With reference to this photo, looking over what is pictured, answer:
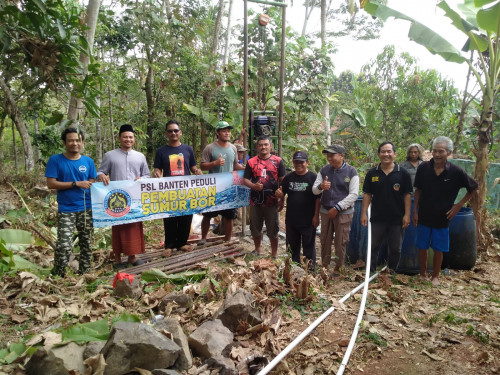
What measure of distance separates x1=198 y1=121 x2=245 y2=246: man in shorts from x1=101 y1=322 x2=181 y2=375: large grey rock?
301 centimetres

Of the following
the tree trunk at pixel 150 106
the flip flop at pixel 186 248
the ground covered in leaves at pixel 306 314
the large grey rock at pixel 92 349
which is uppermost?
the tree trunk at pixel 150 106

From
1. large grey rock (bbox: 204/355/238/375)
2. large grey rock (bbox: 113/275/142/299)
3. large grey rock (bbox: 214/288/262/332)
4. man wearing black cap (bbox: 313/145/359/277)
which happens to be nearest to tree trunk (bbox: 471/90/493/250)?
man wearing black cap (bbox: 313/145/359/277)

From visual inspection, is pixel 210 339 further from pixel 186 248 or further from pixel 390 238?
pixel 390 238

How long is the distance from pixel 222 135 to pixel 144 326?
320cm

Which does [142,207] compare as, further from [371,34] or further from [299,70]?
[371,34]

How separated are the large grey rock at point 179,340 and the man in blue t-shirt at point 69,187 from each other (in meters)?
1.82

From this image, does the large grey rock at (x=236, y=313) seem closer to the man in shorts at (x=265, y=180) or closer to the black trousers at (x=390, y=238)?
the man in shorts at (x=265, y=180)

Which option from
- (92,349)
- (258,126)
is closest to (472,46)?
(258,126)

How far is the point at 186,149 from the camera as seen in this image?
16.6 feet

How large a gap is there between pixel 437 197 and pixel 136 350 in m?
3.78

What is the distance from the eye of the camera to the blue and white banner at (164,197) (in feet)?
14.4

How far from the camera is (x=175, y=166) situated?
4961 mm

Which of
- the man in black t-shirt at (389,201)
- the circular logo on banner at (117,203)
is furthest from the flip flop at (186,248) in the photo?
the man in black t-shirt at (389,201)

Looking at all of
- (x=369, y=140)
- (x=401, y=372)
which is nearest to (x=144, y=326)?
(x=401, y=372)
